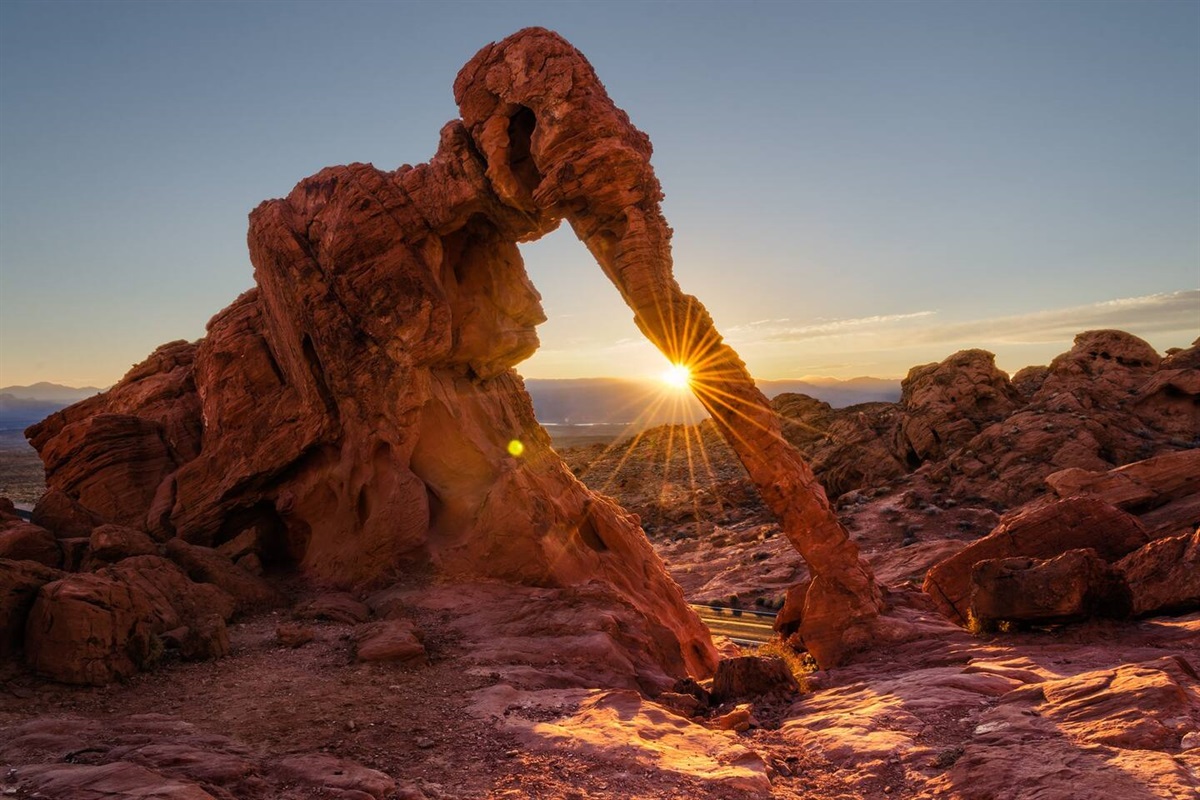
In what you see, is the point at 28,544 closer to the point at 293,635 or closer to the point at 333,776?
the point at 293,635

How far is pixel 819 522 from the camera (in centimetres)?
1945

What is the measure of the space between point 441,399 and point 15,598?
457 inches

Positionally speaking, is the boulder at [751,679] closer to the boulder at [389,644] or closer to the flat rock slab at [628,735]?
the flat rock slab at [628,735]

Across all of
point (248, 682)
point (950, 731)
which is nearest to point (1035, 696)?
point (950, 731)

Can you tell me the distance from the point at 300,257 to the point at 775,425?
15.8 metres

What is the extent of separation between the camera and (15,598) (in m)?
11.9

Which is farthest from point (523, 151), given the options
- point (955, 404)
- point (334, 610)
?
point (955, 404)

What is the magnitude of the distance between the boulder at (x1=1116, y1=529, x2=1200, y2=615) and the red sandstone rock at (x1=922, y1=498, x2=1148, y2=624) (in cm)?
132

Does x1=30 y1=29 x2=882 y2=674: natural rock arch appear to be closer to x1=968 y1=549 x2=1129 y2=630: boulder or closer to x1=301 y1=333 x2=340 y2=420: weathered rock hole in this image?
x1=301 y1=333 x2=340 y2=420: weathered rock hole

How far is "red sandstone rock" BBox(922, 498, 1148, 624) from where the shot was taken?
1788 centimetres

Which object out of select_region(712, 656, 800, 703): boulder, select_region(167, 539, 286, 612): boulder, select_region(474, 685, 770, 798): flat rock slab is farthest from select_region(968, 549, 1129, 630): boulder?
select_region(167, 539, 286, 612): boulder

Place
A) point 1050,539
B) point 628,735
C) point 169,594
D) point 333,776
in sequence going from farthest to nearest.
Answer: point 1050,539 → point 169,594 → point 628,735 → point 333,776

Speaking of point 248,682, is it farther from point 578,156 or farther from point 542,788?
point 578,156

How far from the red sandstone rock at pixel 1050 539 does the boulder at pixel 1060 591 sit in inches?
88.0
